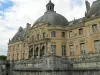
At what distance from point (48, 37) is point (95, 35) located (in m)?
10.6

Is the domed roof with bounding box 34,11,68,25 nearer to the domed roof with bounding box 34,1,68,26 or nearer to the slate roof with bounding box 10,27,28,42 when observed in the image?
the domed roof with bounding box 34,1,68,26

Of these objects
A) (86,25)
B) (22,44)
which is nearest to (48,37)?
(86,25)

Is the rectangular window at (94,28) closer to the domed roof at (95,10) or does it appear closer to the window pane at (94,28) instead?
the window pane at (94,28)

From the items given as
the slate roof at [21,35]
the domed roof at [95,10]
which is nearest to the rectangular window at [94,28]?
the domed roof at [95,10]

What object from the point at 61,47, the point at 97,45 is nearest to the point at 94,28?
the point at 97,45

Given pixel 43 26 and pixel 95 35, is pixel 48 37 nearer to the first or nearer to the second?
pixel 43 26

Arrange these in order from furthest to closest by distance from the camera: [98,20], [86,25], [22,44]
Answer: [22,44] < [86,25] < [98,20]

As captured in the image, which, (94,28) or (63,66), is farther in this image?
(94,28)

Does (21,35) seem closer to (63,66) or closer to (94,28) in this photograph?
(94,28)

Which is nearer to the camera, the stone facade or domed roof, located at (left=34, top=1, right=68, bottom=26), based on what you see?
the stone facade

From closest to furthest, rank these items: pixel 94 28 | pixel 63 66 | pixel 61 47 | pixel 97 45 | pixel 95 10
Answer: pixel 63 66
pixel 97 45
pixel 94 28
pixel 95 10
pixel 61 47

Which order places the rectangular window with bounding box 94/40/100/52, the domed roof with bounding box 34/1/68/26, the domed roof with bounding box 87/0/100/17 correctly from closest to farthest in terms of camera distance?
1. the rectangular window with bounding box 94/40/100/52
2. the domed roof with bounding box 87/0/100/17
3. the domed roof with bounding box 34/1/68/26

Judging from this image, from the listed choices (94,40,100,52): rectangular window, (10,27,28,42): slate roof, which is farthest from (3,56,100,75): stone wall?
(10,27,28,42): slate roof

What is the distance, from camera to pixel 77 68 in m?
25.6
